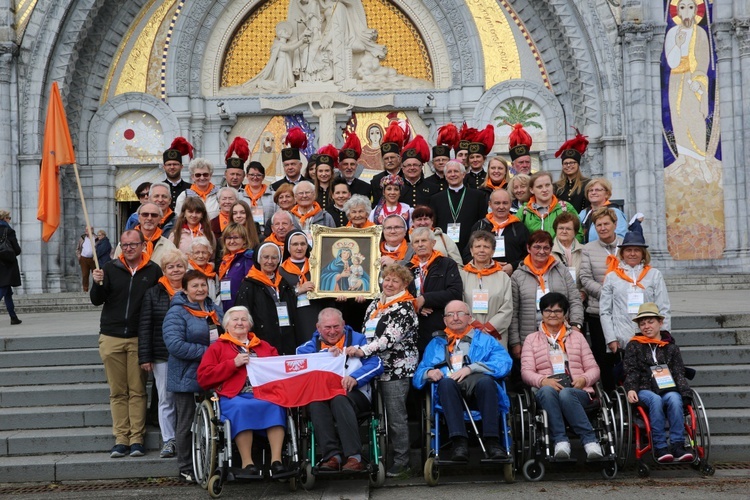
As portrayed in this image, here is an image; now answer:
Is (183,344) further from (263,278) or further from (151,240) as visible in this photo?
(151,240)

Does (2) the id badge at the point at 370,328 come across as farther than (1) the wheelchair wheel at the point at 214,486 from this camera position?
Yes

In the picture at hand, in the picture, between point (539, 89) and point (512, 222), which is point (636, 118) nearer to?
point (539, 89)

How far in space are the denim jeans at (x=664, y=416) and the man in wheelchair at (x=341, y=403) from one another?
2269mm

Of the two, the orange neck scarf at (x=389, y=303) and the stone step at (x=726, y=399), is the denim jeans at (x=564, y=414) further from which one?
the stone step at (x=726, y=399)

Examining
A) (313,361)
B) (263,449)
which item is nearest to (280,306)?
(313,361)

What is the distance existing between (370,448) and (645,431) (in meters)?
2.28

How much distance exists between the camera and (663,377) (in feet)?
24.7

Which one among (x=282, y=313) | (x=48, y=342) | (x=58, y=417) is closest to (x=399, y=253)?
(x=282, y=313)

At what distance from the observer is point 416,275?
8375mm

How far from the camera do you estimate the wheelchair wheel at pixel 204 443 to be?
7.05 meters

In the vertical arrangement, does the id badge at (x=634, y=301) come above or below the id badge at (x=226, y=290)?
below

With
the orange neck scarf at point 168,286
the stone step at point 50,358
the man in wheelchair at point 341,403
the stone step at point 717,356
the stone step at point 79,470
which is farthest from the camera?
the stone step at point 50,358

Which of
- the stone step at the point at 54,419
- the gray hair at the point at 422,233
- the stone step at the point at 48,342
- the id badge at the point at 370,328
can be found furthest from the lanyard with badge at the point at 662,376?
the stone step at the point at 48,342

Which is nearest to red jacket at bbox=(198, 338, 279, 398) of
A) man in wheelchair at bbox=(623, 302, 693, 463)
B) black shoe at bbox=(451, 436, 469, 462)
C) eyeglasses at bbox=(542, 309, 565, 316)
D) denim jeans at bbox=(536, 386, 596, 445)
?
black shoe at bbox=(451, 436, 469, 462)
